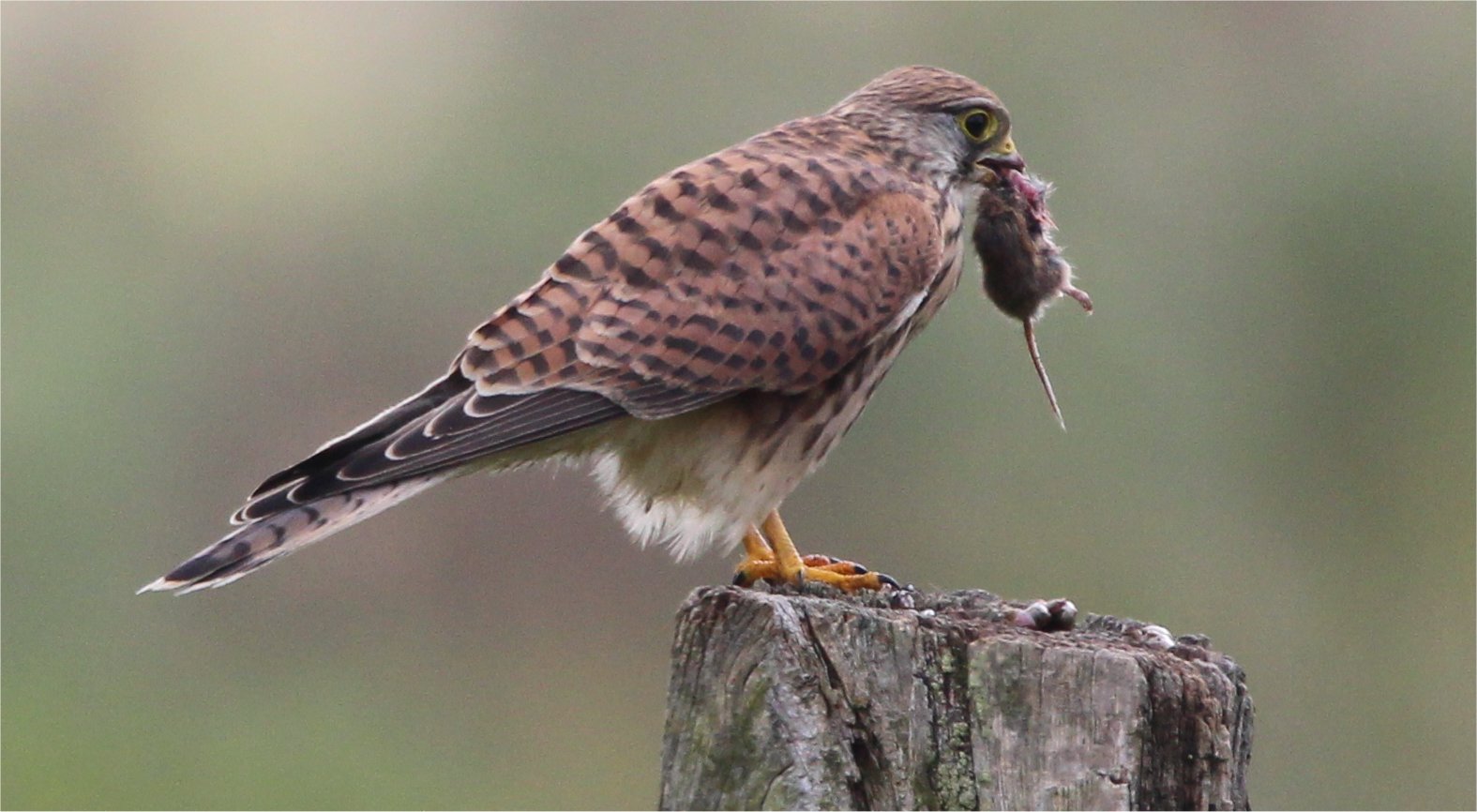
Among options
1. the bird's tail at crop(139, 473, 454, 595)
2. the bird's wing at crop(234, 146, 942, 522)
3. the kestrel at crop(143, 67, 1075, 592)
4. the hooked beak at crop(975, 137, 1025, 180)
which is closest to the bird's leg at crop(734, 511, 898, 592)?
the kestrel at crop(143, 67, 1075, 592)

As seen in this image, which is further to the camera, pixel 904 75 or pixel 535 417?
pixel 904 75

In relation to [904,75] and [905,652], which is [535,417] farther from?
[904,75]

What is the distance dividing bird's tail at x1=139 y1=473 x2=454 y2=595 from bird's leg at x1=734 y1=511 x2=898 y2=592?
0.87 meters

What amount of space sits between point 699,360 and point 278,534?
936 millimetres

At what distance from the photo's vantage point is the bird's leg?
154 inches

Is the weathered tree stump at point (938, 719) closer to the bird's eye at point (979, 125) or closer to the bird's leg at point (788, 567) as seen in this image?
the bird's leg at point (788, 567)

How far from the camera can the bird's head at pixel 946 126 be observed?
14.5 ft

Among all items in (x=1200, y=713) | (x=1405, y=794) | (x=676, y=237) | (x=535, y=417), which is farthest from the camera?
(x=1405, y=794)

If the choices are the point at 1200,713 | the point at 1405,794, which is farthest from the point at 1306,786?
the point at 1200,713

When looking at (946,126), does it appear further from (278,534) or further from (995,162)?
(278,534)

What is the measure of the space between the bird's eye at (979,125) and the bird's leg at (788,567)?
1103 mm

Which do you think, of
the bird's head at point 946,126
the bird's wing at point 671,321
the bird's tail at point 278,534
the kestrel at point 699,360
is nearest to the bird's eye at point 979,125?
the bird's head at point 946,126

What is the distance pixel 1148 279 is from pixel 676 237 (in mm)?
3852

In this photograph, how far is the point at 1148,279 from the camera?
7285 mm
